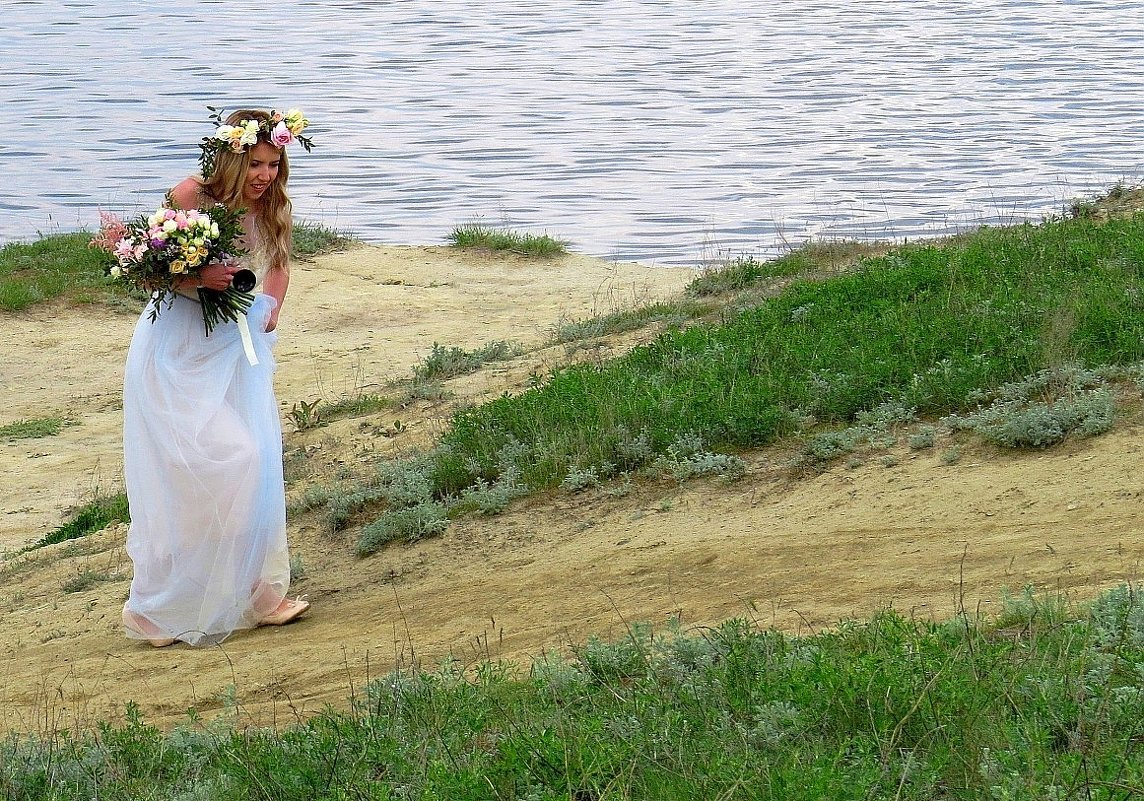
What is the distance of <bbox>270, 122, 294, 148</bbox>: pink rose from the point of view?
6875 millimetres

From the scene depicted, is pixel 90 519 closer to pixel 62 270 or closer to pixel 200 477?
pixel 200 477

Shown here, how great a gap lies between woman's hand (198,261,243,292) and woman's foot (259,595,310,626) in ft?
4.98

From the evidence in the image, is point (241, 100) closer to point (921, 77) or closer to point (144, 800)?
point (921, 77)

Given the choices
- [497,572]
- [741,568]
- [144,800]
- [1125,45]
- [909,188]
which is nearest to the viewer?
[144,800]

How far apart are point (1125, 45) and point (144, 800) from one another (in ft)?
107

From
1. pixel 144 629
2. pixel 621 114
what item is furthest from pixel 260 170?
pixel 621 114

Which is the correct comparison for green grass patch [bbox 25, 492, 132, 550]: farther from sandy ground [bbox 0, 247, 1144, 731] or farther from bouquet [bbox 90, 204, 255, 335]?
bouquet [bbox 90, 204, 255, 335]

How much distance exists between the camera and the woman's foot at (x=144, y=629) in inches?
272

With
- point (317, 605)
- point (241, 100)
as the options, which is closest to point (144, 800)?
point (317, 605)

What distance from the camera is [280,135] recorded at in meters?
6.87

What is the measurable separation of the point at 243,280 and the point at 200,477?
0.93 meters

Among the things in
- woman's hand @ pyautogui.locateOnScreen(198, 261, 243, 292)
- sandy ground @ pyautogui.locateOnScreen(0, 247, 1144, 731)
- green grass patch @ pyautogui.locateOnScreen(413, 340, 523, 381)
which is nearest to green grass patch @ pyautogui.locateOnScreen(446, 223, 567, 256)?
green grass patch @ pyautogui.locateOnScreen(413, 340, 523, 381)

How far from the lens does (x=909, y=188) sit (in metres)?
19.8

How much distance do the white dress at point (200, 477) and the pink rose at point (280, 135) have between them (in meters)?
0.72
